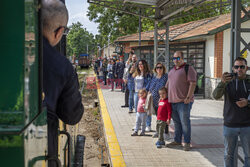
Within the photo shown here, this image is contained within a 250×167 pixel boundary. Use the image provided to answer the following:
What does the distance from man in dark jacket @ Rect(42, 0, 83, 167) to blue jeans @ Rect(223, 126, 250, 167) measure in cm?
304

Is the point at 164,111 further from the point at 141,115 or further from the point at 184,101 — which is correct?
the point at 141,115

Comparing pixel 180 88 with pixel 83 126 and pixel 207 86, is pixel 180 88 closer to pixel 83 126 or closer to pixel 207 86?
pixel 83 126

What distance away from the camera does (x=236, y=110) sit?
4.32 meters

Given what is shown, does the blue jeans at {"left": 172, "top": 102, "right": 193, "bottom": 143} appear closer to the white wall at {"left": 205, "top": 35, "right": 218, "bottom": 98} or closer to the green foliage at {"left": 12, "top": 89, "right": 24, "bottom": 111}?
the green foliage at {"left": 12, "top": 89, "right": 24, "bottom": 111}

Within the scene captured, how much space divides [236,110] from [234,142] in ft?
1.42

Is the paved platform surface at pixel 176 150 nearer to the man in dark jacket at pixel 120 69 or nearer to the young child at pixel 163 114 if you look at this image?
the young child at pixel 163 114

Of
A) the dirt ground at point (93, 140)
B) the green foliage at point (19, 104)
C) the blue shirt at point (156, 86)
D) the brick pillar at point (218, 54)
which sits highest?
the brick pillar at point (218, 54)

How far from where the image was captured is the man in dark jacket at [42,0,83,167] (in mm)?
1674

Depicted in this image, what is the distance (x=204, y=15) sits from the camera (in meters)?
34.7

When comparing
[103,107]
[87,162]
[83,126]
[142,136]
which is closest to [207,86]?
[103,107]

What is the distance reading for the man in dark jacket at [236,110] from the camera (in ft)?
14.1

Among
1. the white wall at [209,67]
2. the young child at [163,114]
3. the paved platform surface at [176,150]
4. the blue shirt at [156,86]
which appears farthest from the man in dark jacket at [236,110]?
the white wall at [209,67]

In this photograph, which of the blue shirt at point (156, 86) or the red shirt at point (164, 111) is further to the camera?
the blue shirt at point (156, 86)

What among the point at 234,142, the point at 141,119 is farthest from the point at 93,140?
the point at 234,142
